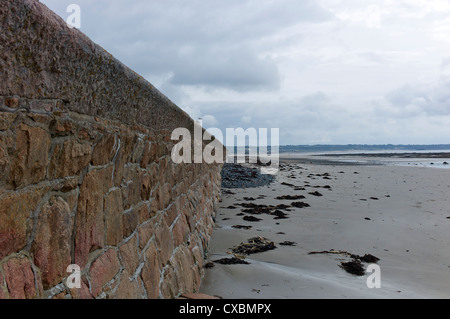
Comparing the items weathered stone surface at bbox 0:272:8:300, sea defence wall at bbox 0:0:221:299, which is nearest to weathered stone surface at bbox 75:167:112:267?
sea defence wall at bbox 0:0:221:299

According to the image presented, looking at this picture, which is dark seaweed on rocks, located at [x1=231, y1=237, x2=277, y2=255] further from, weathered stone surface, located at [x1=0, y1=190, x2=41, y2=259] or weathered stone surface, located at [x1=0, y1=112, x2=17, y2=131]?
weathered stone surface, located at [x1=0, y1=112, x2=17, y2=131]

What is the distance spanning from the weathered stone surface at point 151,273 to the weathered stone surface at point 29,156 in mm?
1443

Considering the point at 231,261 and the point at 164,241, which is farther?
the point at 231,261

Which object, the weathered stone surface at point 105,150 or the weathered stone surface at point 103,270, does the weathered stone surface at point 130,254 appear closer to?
the weathered stone surface at point 103,270

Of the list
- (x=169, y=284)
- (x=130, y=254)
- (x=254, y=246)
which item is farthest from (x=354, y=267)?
(x=130, y=254)

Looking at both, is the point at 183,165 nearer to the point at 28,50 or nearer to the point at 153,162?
the point at 153,162

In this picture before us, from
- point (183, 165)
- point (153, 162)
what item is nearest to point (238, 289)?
point (183, 165)

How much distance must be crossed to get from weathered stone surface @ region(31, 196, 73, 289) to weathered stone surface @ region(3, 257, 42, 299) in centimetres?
5

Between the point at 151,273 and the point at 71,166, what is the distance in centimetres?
142

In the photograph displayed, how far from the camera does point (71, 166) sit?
1823mm

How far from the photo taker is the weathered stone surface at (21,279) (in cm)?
137

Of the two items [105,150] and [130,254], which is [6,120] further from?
[130,254]

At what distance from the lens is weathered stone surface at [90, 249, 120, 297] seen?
201cm
